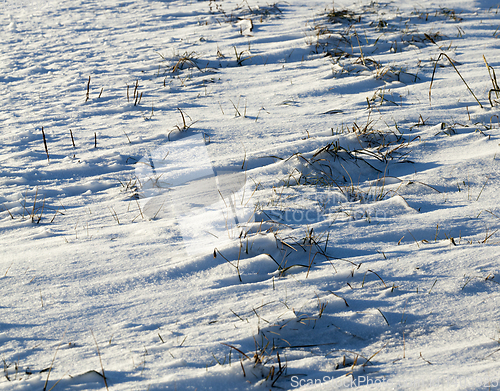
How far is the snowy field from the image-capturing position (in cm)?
136

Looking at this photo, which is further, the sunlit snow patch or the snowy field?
the sunlit snow patch

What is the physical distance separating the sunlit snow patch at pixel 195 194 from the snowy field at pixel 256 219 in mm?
13

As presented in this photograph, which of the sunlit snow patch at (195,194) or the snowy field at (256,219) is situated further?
the sunlit snow patch at (195,194)

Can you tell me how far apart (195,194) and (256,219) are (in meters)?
0.49

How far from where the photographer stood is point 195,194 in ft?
7.97

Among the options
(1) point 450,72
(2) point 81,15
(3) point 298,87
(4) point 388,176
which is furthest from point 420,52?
(2) point 81,15

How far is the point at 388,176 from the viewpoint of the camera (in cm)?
248

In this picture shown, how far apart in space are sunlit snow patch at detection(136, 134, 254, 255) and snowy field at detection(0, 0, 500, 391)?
13 millimetres

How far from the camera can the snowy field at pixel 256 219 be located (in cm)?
136

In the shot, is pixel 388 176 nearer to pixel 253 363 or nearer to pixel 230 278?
pixel 230 278

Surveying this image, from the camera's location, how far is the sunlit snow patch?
2049mm

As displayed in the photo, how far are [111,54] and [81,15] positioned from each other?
82.7 inches

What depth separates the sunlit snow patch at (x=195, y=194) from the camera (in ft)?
6.72

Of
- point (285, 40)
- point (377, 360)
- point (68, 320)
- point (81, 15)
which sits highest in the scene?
point (81, 15)
